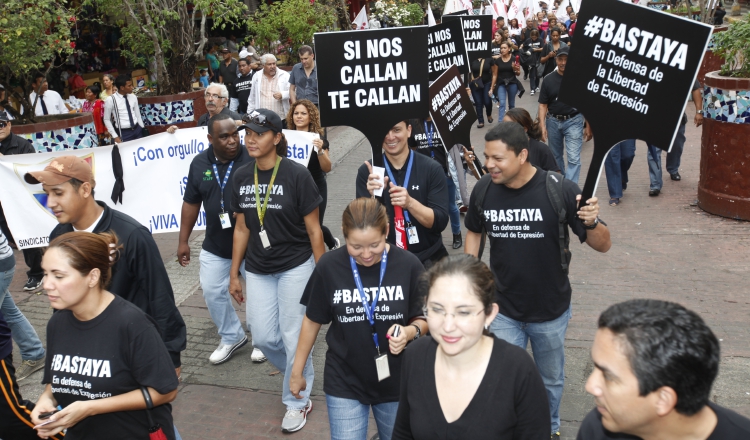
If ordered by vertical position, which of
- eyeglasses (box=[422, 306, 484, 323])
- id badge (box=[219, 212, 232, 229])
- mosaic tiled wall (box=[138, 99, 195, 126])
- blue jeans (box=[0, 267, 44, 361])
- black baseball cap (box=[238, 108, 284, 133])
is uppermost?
black baseball cap (box=[238, 108, 284, 133])

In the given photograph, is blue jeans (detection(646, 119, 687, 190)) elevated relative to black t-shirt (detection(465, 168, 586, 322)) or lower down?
lower down

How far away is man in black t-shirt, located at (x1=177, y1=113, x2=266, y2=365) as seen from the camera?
228 inches

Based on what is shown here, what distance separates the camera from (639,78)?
4055 mm

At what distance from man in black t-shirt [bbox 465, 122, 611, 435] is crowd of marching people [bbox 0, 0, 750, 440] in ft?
0.04

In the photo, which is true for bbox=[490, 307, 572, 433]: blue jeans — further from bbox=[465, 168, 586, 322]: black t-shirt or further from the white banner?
the white banner

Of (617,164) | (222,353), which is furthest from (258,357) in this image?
(617,164)

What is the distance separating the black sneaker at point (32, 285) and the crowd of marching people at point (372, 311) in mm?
2065

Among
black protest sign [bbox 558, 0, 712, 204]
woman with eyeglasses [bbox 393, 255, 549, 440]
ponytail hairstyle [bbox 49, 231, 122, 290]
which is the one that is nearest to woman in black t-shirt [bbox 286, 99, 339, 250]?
black protest sign [bbox 558, 0, 712, 204]

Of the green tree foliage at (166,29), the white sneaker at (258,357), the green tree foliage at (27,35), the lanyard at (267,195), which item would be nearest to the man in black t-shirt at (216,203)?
the white sneaker at (258,357)

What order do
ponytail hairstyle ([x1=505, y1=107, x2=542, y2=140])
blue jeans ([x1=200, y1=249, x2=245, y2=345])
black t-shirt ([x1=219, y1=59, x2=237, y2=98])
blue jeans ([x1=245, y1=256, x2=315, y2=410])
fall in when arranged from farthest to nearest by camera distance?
black t-shirt ([x1=219, y1=59, x2=237, y2=98]) → ponytail hairstyle ([x1=505, y1=107, x2=542, y2=140]) → blue jeans ([x1=200, y1=249, x2=245, y2=345]) → blue jeans ([x1=245, y1=256, x2=315, y2=410])

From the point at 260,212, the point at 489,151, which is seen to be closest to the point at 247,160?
the point at 260,212

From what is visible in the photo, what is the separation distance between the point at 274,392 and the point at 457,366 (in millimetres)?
3310

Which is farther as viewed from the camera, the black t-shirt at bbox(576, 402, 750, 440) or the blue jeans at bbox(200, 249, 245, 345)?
the blue jeans at bbox(200, 249, 245, 345)

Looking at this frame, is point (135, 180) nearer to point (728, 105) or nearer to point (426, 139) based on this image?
point (426, 139)
